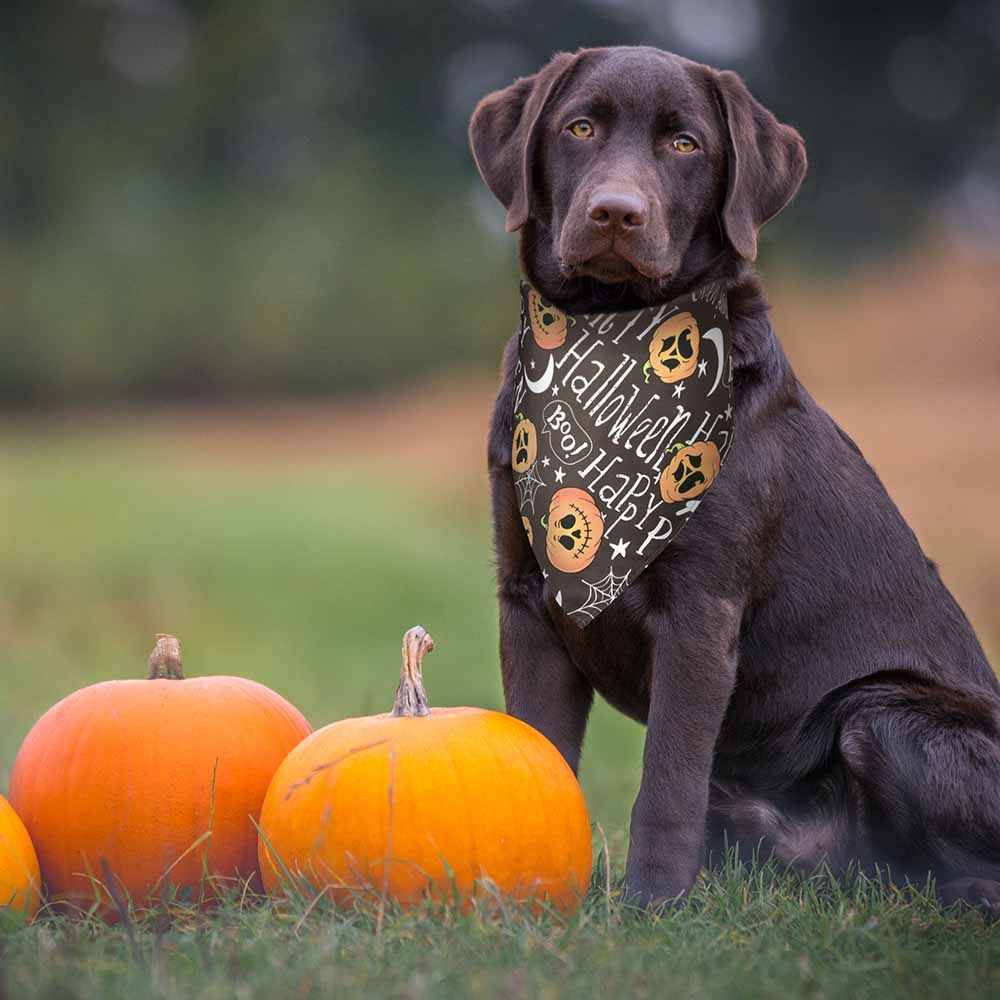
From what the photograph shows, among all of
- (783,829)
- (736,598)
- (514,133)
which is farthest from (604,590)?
(514,133)

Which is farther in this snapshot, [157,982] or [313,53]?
[313,53]

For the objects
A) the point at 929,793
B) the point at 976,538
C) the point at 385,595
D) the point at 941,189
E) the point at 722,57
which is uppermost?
the point at 722,57

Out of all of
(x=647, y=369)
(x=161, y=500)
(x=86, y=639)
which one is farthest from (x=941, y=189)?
(x=647, y=369)

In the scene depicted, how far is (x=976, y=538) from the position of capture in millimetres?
9430

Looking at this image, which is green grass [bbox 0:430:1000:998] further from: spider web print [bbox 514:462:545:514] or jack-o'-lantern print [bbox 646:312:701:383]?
jack-o'-lantern print [bbox 646:312:701:383]

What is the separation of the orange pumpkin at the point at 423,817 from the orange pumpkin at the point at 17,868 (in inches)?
18.9

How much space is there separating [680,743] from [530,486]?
2.16 ft

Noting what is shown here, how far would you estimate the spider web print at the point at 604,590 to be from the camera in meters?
2.75

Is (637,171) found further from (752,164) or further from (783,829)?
(783,829)

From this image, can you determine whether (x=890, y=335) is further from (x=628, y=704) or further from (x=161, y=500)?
(x=628, y=704)

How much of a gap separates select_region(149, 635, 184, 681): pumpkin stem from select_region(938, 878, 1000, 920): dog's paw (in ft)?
5.72

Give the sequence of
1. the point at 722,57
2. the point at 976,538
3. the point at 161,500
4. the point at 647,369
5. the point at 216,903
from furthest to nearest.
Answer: the point at 722,57, the point at 161,500, the point at 976,538, the point at 647,369, the point at 216,903

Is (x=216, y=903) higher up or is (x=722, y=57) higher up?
(x=722, y=57)

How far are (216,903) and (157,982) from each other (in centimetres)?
78
